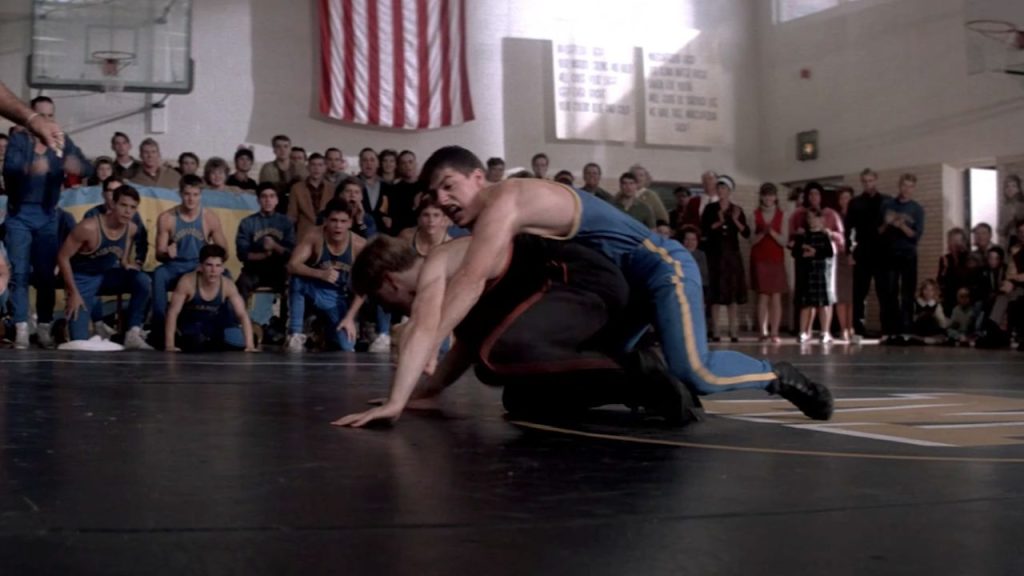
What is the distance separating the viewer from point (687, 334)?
10.7ft

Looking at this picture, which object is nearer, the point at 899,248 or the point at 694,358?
the point at 694,358

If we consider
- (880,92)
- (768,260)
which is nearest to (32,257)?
(768,260)

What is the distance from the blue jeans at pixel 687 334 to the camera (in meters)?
3.28

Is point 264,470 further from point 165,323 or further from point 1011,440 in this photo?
point 165,323

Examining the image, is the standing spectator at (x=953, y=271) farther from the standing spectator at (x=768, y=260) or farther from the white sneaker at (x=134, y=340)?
the white sneaker at (x=134, y=340)

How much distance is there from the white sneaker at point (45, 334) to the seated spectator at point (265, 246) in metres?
1.44

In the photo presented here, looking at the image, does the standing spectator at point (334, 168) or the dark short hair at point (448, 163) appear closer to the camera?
the dark short hair at point (448, 163)

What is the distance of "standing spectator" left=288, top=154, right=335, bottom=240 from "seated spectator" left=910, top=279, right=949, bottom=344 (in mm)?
5319

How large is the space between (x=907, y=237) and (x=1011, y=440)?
8.23 m

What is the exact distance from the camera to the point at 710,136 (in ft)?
48.9

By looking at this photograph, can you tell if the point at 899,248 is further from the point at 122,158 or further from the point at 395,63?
the point at 122,158

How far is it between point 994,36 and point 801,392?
967cm

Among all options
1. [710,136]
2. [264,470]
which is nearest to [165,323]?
[264,470]

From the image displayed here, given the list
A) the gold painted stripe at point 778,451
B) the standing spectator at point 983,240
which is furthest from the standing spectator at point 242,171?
the gold painted stripe at point 778,451
